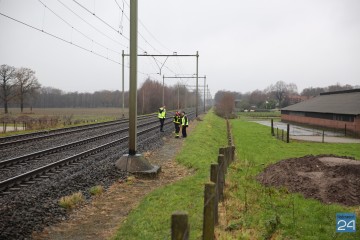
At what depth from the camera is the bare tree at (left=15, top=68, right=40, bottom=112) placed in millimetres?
81312

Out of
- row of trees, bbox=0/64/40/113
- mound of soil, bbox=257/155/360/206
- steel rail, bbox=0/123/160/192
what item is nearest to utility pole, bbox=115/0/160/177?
steel rail, bbox=0/123/160/192

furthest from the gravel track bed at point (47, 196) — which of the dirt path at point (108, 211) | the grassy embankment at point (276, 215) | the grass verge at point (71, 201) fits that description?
the grassy embankment at point (276, 215)

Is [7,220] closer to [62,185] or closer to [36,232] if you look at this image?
[36,232]

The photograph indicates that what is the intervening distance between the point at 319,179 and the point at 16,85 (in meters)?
82.5

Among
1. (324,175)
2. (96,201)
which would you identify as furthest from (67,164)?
(324,175)

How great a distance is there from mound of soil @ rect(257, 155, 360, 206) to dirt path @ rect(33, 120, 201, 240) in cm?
332

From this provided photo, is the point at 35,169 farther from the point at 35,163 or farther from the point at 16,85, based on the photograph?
the point at 16,85

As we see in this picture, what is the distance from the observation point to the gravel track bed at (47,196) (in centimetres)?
646

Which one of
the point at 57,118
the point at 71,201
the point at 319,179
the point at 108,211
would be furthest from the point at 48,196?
the point at 57,118

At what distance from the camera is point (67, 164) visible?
12.6 metres

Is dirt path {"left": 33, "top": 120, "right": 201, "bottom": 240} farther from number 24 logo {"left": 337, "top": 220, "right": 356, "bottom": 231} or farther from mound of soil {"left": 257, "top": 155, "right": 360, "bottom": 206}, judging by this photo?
number 24 logo {"left": 337, "top": 220, "right": 356, "bottom": 231}

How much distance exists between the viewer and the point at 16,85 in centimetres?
8088

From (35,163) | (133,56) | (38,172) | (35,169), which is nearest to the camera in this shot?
(38,172)

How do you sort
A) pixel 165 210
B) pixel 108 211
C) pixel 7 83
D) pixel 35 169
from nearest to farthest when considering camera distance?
pixel 165 210 < pixel 108 211 < pixel 35 169 < pixel 7 83
